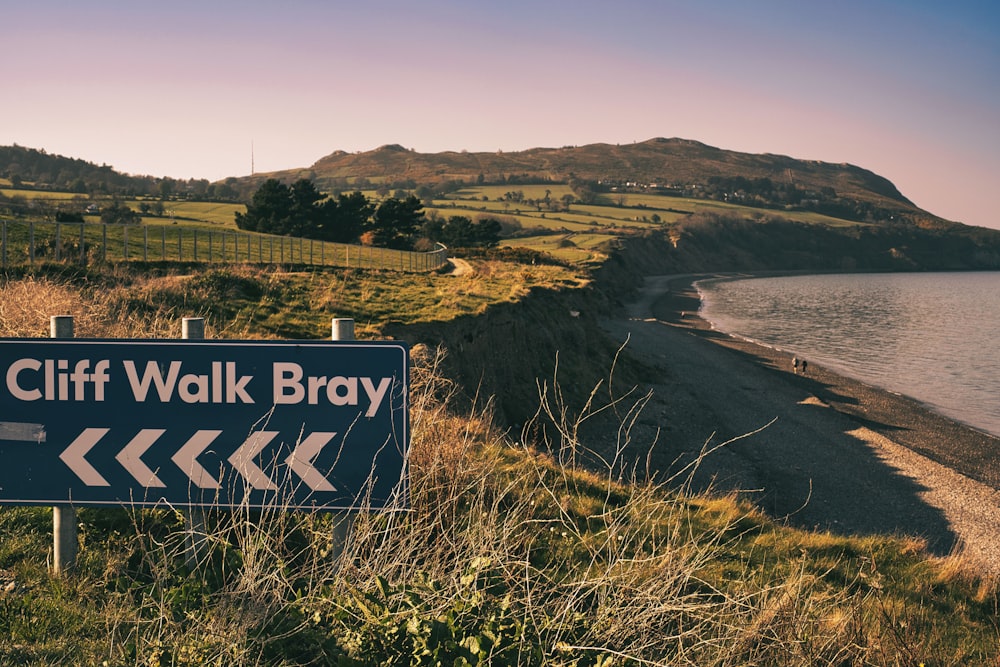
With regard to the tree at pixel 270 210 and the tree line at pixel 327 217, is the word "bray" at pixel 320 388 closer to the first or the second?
the tree line at pixel 327 217

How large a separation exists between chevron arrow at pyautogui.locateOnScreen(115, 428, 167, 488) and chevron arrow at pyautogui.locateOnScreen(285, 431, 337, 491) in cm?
78

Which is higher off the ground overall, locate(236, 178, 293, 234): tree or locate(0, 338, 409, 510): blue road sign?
locate(236, 178, 293, 234): tree

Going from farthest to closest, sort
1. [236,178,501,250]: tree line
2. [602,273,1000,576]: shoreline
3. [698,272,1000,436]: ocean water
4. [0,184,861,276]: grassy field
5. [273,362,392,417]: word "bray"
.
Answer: [236,178,501,250]: tree line → [698,272,1000,436]: ocean water → [0,184,861,276]: grassy field → [602,273,1000,576]: shoreline → [273,362,392,417]: word "bray"

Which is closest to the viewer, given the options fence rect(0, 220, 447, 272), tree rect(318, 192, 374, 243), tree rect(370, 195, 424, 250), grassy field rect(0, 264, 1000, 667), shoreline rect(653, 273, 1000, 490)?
grassy field rect(0, 264, 1000, 667)

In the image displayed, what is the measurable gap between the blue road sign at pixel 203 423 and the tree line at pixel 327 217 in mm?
56906

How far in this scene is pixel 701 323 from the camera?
64938mm

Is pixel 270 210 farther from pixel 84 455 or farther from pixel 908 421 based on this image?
pixel 84 455

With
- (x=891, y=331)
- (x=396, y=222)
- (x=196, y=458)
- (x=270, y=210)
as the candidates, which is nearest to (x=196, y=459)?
(x=196, y=458)

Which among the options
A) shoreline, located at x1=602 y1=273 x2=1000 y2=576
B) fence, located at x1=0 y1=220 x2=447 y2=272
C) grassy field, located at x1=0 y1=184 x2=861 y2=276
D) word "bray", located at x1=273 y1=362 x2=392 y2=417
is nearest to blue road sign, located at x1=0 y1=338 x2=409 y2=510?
word "bray", located at x1=273 y1=362 x2=392 y2=417

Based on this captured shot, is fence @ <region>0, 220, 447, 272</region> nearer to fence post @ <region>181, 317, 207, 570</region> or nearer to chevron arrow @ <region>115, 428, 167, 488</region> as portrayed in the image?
chevron arrow @ <region>115, 428, 167, 488</region>

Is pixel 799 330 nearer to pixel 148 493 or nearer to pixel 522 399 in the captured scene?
pixel 522 399

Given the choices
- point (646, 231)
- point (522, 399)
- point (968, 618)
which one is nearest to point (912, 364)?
point (522, 399)

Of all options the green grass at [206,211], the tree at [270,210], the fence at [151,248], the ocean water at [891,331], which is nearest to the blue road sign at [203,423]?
the fence at [151,248]

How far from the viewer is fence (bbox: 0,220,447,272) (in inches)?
877
